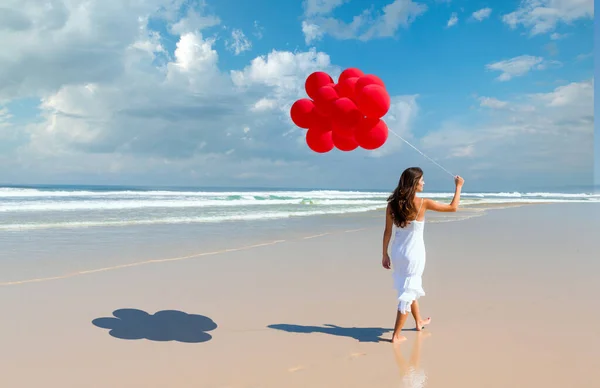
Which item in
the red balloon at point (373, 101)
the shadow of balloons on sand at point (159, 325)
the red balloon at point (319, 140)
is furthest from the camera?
the red balloon at point (319, 140)

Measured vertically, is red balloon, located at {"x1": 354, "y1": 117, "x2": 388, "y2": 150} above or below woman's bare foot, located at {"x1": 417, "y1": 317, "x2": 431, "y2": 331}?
above

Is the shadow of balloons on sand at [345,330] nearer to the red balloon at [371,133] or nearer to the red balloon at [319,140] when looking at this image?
the red balloon at [371,133]

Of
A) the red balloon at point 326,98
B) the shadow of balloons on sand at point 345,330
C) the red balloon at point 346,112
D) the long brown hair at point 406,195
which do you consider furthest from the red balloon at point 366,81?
the shadow of balloons on sand at point 345,330

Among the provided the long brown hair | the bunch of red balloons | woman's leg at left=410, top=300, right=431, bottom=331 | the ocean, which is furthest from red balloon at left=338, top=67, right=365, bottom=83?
the ocean

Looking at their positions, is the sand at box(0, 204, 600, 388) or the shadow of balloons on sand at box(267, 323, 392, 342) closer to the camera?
the sand at box(0, 204, 600, 388)

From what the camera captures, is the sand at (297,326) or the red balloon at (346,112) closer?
the sand at (297,326)

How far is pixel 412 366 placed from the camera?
3.82m

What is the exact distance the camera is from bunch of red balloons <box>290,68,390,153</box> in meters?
5.05

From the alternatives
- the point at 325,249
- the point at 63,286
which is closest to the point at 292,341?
the point at 63,286

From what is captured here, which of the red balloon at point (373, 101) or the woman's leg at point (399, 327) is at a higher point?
the red balloon at point (373, 101)

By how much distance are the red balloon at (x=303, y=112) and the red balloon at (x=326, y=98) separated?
19 centimetres

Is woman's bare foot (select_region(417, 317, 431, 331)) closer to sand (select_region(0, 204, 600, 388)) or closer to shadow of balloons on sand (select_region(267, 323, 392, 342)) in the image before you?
sand (select_region(0, 204, 600, 388))

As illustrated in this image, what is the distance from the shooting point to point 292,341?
4.39 metres

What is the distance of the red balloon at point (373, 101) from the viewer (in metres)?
4.94
